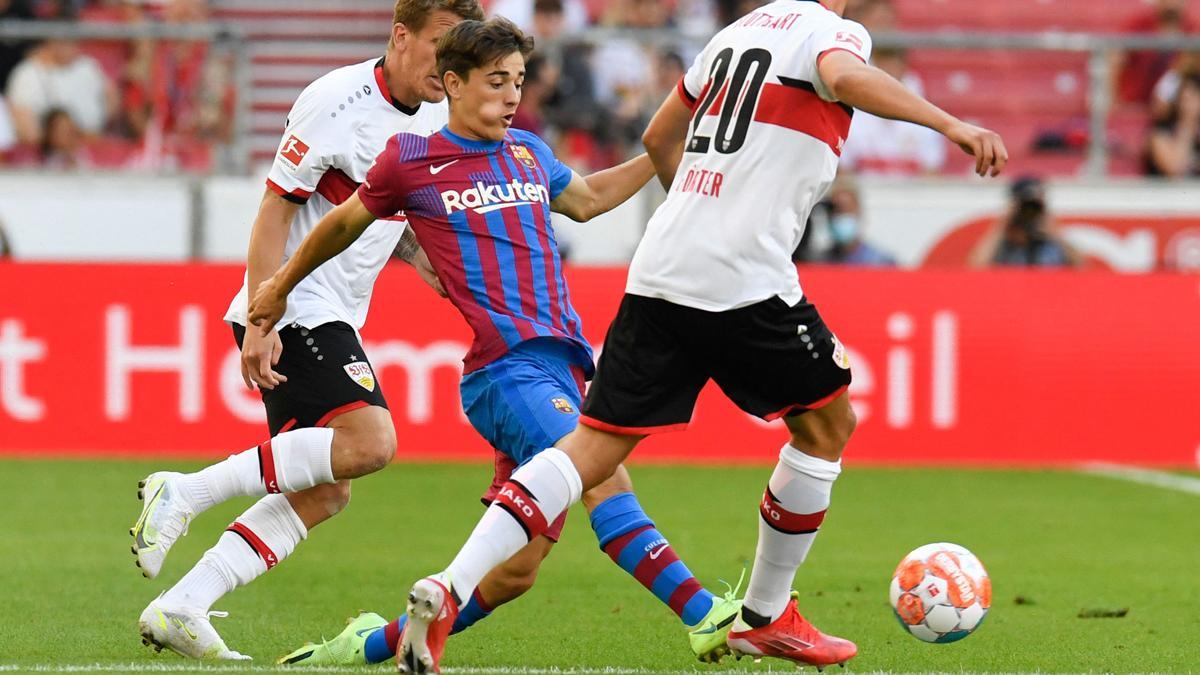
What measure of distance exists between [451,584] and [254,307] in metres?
1.16

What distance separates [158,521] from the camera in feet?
18.2

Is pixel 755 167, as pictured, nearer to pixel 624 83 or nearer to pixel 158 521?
pixel 158 521

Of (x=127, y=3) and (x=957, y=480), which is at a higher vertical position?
(x=127, y=3)

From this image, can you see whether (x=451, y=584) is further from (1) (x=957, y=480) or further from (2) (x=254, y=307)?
(1) (x=957, y=480)

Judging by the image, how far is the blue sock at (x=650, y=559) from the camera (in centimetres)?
548

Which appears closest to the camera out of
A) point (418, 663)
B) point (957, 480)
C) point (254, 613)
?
point (418, 663)

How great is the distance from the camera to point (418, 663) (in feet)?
15.6

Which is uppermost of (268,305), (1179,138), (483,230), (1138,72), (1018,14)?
(1018,14)

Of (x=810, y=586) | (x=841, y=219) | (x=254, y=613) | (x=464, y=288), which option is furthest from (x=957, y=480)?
(x=464, y=288)

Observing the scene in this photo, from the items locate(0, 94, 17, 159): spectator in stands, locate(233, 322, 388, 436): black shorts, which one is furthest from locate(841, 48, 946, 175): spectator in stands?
locate(233, 322, 388, 436): black shorts

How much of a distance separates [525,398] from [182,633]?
1296 millimetres

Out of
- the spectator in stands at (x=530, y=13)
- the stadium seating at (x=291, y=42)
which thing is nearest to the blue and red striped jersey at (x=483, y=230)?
the stadium seating at (x=291, y=42)

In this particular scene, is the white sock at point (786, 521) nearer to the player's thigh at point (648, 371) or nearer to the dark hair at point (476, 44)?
the player's thigh at point (648, 371)

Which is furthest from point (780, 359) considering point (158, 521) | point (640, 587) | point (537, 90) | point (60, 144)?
point (60, 144)
